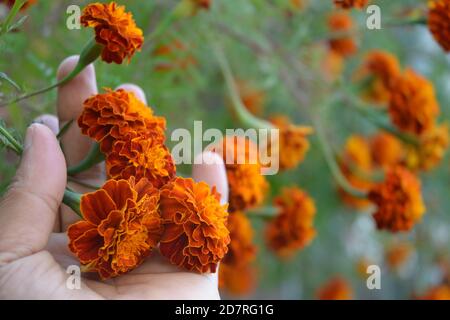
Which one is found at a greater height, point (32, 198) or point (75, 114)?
point (75, 114)

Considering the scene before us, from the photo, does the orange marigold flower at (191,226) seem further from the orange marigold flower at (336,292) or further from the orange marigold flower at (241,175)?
the orange marigold flower at (336,292)

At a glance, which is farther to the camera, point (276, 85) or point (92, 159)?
point (276, 85)

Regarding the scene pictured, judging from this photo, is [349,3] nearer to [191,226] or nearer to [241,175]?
[241,175]

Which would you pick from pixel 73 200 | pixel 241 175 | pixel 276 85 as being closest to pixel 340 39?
pixel 276 85

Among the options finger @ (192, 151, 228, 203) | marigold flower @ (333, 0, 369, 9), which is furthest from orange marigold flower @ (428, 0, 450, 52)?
finger @ (192, 151, 228, 203)

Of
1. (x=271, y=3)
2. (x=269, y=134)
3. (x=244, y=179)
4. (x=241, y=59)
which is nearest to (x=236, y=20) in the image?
(x=271, y=3)
